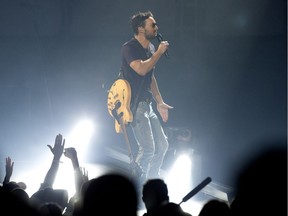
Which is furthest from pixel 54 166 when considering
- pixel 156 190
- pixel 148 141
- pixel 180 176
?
pixel 180 176

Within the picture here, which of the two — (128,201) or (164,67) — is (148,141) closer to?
(164,67)

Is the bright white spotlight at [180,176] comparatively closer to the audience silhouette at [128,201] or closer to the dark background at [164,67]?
the dark background at [164,67]

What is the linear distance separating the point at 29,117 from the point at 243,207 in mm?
10409

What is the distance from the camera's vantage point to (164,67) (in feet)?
41.7

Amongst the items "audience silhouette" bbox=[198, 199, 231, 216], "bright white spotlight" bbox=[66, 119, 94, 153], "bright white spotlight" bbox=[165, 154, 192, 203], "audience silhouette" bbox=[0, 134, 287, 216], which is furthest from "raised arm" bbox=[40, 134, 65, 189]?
"bright white spotlight" bbox=[66, 119, 94, 153]

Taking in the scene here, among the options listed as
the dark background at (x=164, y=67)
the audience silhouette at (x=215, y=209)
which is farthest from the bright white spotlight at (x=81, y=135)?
the audience silhouette at (x=215, y=209)

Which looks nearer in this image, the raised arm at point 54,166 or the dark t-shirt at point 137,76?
the raised arm at point 54,166

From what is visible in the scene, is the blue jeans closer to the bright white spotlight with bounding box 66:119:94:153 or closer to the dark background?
the bright white spotlight with bounding box 66:119:94:153

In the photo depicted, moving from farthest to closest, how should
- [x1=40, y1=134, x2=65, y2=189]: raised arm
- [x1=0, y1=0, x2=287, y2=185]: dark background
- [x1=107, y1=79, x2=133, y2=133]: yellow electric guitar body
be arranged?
[x1=0, y1=0, x2=287, y2=185]: dark background < [x1=107, y1=79, x2=133, y2=133]: yellow electric guitar body < [x1=40, y1=134, x2=65, y2=189]: raised arm

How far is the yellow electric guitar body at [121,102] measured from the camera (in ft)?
26.9

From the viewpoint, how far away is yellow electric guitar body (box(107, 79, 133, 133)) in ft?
26.9

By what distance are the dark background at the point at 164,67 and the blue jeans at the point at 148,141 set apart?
4.10 metres

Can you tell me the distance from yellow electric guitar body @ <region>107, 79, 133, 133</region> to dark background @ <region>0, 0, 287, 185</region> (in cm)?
328

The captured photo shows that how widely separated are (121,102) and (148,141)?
3.24ft
